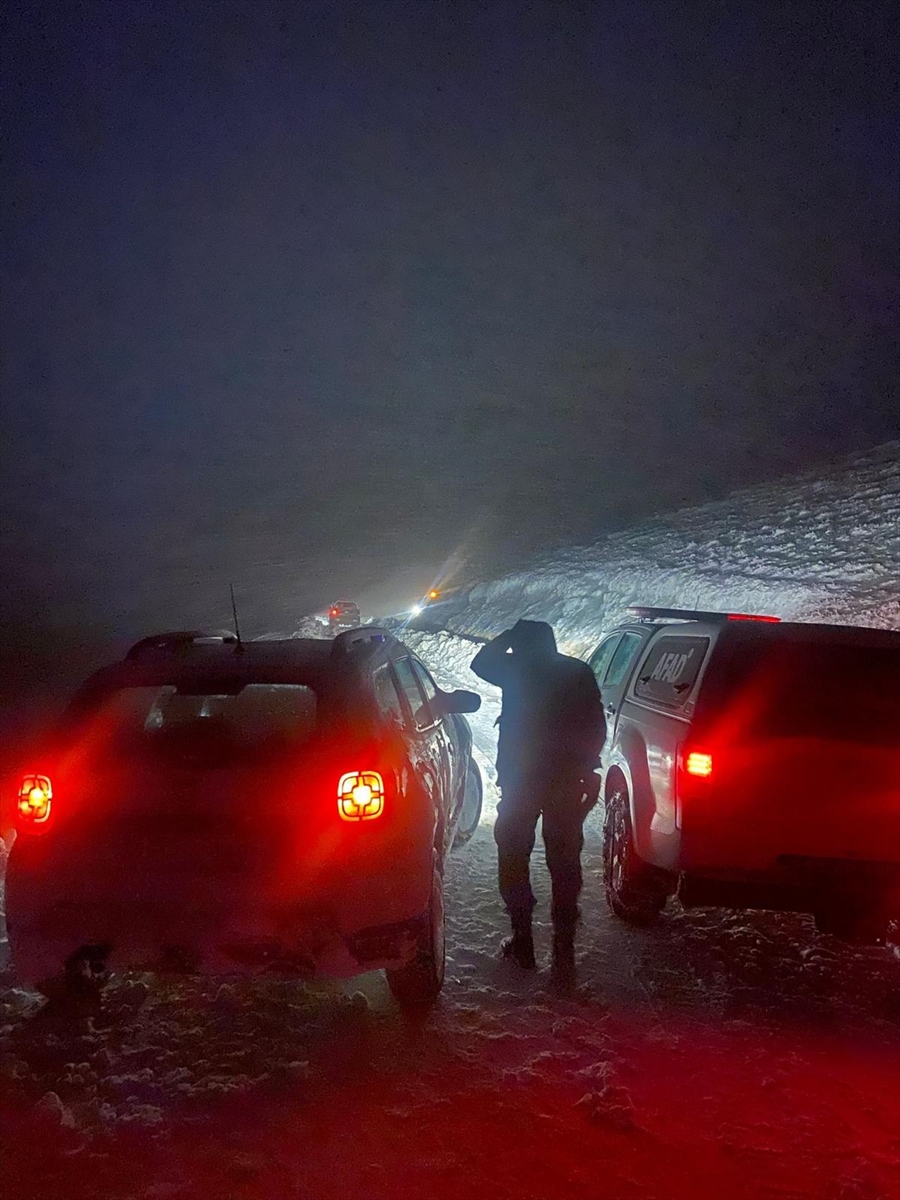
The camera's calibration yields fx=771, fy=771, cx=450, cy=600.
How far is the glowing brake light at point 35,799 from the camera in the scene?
10.9 ft

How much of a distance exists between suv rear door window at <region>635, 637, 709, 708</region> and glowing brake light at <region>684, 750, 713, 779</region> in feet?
1.54

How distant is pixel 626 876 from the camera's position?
4.81 meters

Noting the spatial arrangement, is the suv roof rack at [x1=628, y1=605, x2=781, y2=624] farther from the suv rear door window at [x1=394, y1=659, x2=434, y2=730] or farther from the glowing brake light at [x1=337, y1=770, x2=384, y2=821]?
the glowing brake light at [x1=337, y1=770, x2=384, y2=821]

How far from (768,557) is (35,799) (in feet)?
39.3

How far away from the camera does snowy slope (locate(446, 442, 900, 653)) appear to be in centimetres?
1098

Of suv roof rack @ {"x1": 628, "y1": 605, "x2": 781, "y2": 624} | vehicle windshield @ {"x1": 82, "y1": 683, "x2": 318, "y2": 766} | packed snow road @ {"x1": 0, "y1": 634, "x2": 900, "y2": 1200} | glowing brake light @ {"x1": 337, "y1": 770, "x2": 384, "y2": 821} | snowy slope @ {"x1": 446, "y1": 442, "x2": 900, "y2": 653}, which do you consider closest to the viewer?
packed snow road @ {"x1": 0, "y1": 634, "x2": 900, "y2": 1200}

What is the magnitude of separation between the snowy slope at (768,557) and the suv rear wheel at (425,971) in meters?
9.15

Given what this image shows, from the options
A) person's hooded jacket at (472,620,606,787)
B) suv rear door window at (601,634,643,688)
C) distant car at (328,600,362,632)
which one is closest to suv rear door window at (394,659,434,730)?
person's hooded jacket at (472,620,606,787)

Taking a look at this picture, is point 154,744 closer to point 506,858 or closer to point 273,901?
point 273,901

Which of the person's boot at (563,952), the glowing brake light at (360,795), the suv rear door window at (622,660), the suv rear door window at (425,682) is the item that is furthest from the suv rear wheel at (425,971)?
the suv rear door window at (622,660)

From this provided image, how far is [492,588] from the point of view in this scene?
65.2ft

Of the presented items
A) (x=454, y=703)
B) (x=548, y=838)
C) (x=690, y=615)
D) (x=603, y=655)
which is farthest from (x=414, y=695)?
(x=603, y=655)

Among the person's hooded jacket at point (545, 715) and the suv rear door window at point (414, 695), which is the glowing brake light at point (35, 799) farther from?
the person's hooded jacket at point (545, 715)

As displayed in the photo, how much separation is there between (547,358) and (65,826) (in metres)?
7.08
